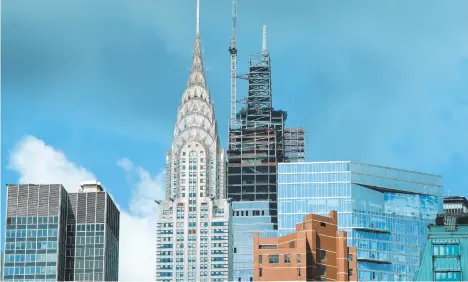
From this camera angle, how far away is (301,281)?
19950 cm
